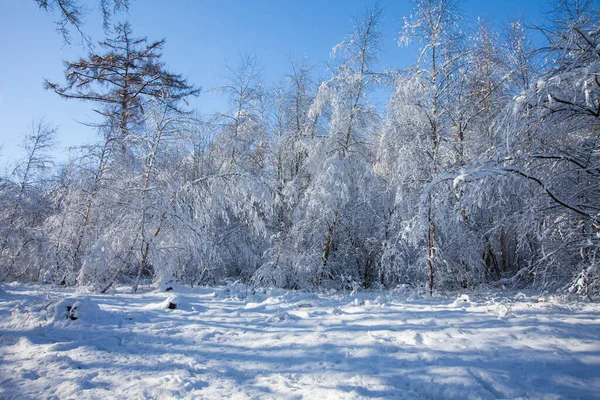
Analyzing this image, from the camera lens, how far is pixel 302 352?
3088 mm

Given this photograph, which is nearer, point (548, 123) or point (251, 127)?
point (548, 123)

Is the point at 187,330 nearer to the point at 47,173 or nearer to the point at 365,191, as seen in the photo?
the point at 365,191

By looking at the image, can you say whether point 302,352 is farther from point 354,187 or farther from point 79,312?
point 354,187

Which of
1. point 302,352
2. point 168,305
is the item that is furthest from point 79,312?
point 302,352

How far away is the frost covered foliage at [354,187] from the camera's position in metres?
4.68

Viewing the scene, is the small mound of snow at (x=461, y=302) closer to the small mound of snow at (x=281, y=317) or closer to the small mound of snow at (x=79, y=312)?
the small mound of snow at (x=281, y=317)

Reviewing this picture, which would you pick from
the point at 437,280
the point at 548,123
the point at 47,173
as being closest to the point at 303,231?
the point at 437,280

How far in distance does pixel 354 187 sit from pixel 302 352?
21.4 feet

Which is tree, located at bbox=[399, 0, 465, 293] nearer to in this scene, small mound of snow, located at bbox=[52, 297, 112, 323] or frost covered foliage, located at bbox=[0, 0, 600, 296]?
frost covered foliage, located at bbox=[0, 0, 600, 296]

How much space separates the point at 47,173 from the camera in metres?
10.6

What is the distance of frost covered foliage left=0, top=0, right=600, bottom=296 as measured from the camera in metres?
4.68

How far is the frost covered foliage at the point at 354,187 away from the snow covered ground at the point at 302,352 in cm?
161

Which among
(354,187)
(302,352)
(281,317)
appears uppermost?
(354,187)

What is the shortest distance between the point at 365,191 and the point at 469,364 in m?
6.20
